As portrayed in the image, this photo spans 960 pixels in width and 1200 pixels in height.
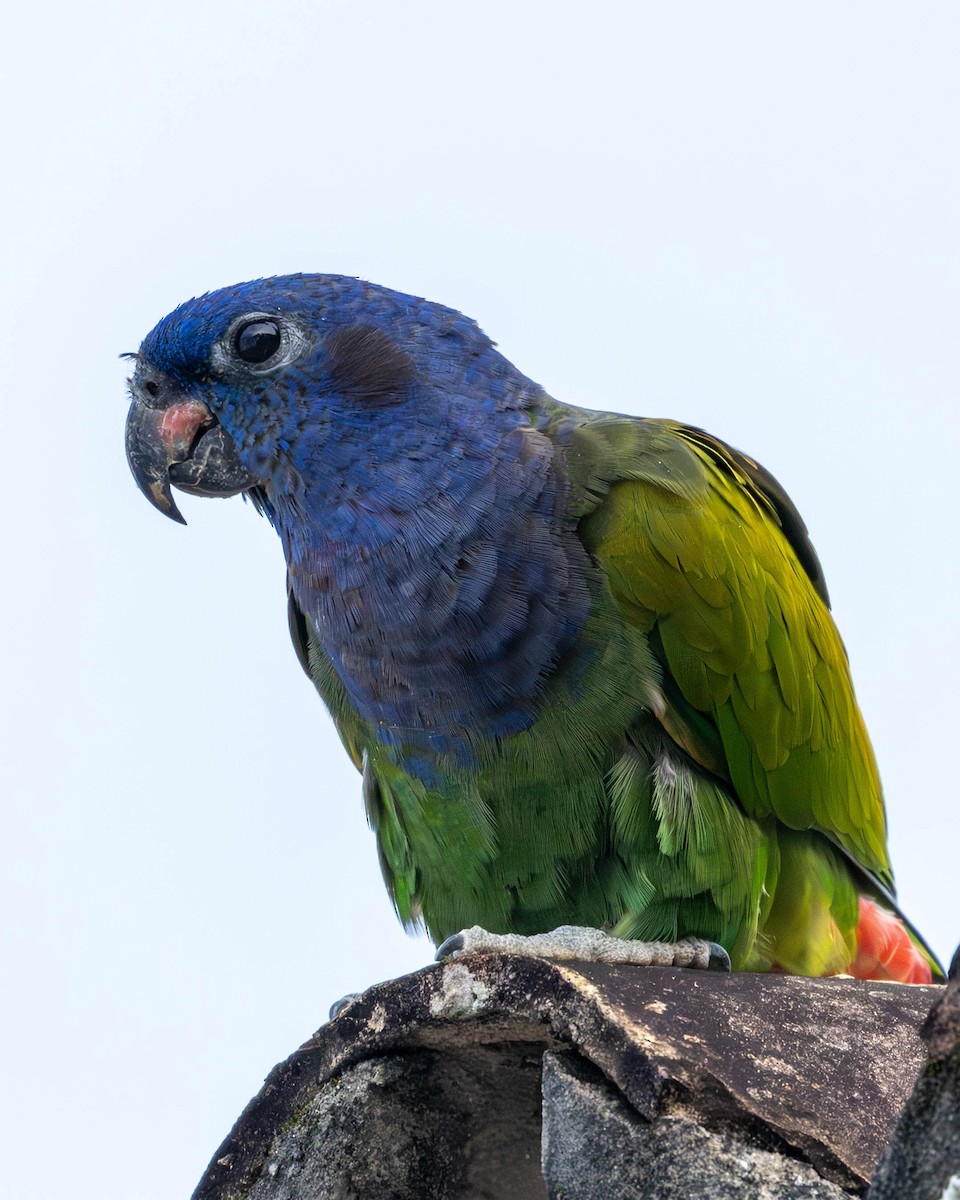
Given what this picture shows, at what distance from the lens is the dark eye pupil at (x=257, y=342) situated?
4.50m

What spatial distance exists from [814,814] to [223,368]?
2.40m

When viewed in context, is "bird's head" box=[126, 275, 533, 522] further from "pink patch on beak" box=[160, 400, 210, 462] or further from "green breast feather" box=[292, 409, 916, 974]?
"green breast feather" box=[292, 409, 916, 974]

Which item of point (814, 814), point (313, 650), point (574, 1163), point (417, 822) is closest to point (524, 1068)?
point (574, 1163)

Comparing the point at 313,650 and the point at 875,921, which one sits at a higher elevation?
the point at 313,650

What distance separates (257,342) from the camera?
450cm

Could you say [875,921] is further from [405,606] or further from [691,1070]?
[691,1070]

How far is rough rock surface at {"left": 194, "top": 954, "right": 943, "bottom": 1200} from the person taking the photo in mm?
2270

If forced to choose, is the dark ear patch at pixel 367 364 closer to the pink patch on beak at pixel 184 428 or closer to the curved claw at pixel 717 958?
the pink patch on beak at pixel 184 428

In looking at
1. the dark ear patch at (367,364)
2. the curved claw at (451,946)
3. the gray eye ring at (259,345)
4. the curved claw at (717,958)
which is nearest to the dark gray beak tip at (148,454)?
the gray eye ring at (259,345)

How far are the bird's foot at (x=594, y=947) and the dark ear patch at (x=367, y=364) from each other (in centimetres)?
172

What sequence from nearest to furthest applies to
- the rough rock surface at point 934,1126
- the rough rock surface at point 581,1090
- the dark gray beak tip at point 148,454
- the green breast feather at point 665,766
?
1. the rough rock surface at point 934,1126
2. the rough rock surface at point 581,1090
3. the green breast feather at point 665,766
4. the dark gray beak tip at point 148,454

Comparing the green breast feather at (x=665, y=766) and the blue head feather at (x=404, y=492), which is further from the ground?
the blue head feather at (x=404, y=492)

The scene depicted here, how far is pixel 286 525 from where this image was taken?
4418mm

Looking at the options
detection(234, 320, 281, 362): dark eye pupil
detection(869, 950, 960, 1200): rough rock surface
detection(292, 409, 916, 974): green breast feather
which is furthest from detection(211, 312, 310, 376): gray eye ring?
detection(869, 950, 960, 1200): rough rock surface
